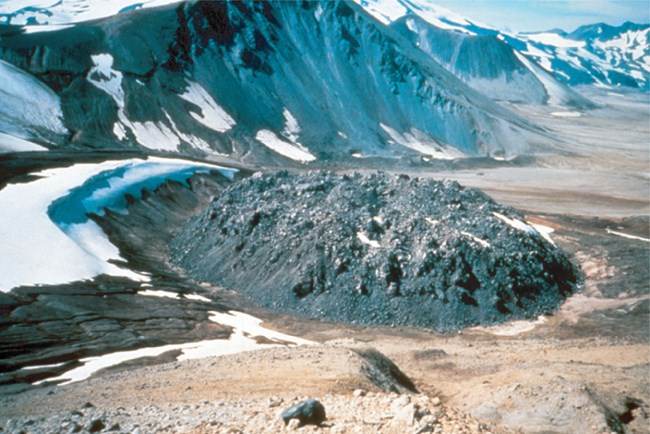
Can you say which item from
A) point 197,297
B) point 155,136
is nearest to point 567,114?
point 155,136

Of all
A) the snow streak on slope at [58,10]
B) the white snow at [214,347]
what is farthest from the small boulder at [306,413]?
the snow streak on slope at [58,10]

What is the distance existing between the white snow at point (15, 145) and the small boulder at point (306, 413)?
37.2 metres

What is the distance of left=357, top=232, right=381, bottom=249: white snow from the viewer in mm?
24578

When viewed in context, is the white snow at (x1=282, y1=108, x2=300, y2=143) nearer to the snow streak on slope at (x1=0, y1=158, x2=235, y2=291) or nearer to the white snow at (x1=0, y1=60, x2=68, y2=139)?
the white snow at (x1=0, y1=60, x2=68, y2=139)

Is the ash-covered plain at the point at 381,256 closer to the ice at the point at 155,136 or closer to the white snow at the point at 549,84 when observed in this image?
the ice at the point at 155,136

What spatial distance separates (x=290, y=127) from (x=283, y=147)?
182 inches

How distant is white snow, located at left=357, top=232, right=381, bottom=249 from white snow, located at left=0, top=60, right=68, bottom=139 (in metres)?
32.5

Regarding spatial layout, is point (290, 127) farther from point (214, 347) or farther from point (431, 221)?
point (214, 347)

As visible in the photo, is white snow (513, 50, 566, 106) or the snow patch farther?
white snow (513, 50, 566, 106)

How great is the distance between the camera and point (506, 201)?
144 ft

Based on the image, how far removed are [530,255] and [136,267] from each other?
59.2 feet

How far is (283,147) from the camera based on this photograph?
5791cm

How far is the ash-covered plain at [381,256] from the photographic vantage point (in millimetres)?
22875

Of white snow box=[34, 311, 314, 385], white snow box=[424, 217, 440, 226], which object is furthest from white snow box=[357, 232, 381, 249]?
white snow box=[34, 311, 314, 385]
